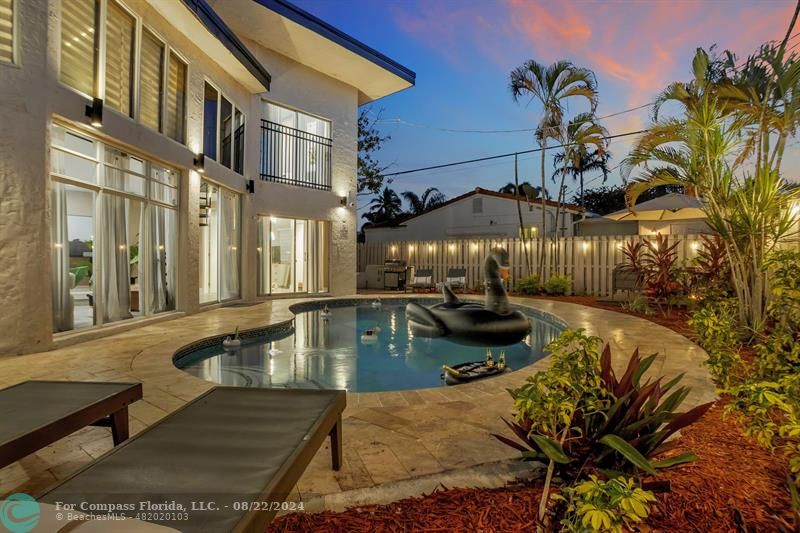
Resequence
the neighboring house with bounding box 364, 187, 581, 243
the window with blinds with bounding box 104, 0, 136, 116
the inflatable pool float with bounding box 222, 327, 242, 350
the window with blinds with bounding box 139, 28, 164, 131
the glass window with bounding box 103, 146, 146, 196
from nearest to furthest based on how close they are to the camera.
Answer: the inflatable pool float with bounding box 222, 327, 242, 350, the window with blinds with bounding box 104, 0, 136, 116, the glass window with bounding box 103, 146, 146, 196, the window with blinds with bounding box 139, 28, 164, 131, the neighboring house with bounding box 364, 187, 581, 243

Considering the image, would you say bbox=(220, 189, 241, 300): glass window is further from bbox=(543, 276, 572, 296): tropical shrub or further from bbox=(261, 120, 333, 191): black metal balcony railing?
bbox=(543, 276, 572, 296): tropical shrub

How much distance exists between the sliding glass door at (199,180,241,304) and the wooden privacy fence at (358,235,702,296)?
23.4ft

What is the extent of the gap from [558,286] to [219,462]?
38.9 ft

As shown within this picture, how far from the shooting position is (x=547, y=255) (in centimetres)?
1327

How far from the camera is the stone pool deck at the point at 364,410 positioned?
212 cm

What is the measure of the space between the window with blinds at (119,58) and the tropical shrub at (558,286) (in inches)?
430

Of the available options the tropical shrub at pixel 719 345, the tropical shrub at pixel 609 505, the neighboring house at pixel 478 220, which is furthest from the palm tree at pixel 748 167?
the neighboring house at pixel 478 220

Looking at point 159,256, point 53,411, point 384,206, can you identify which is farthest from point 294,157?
point 384,206

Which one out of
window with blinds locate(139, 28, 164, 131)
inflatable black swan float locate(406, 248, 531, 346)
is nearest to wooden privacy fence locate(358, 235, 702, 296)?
inflatable black swan float locate(406, 248, 531, 346)

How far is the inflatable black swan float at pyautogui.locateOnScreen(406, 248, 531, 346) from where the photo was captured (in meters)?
6.30

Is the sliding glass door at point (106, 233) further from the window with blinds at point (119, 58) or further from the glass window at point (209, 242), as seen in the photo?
the glass window at point (209, 242)

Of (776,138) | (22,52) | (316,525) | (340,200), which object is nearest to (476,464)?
(316,525)

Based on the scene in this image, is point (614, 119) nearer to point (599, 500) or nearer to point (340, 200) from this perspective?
point (340, 200)

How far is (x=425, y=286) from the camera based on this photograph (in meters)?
13.8
